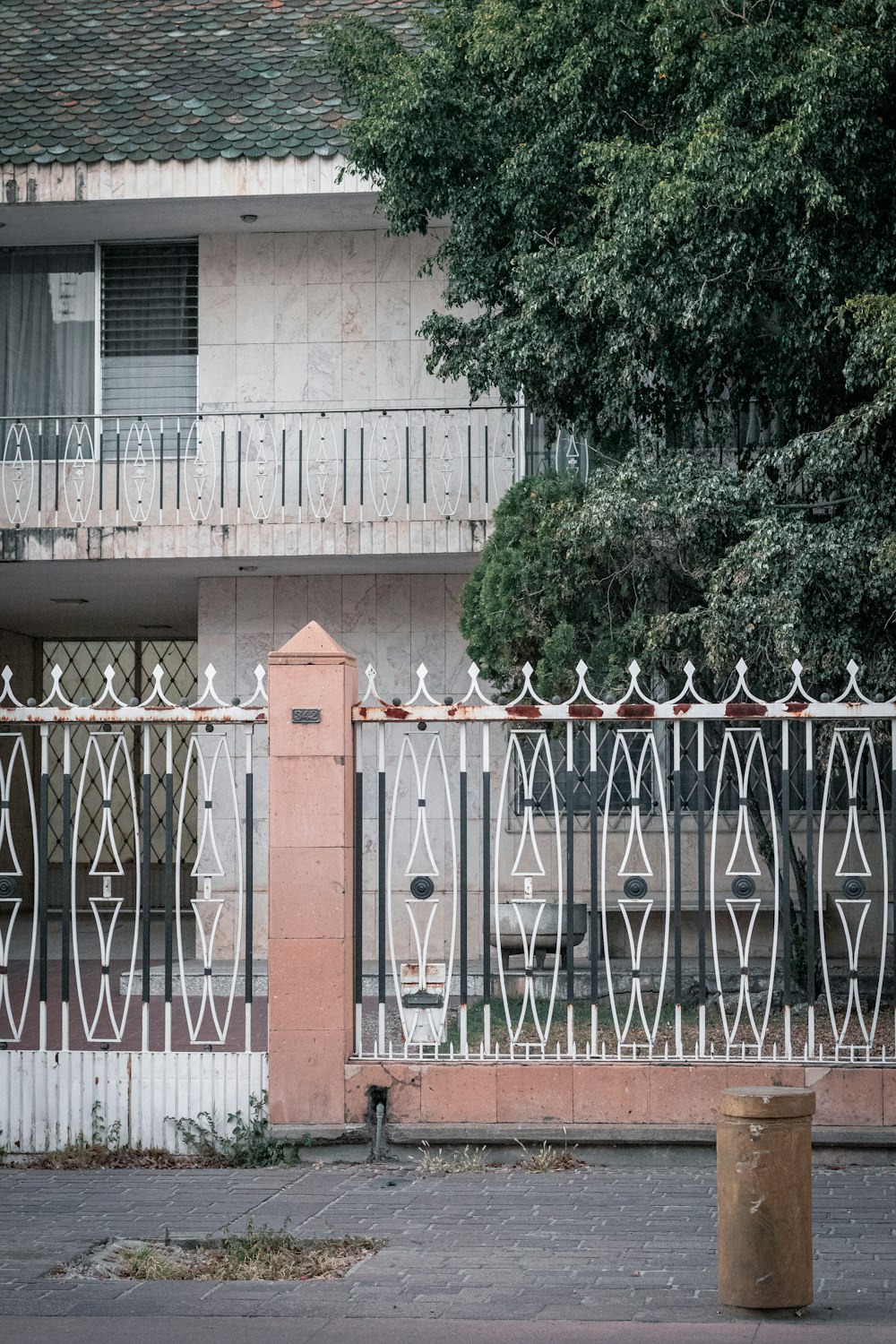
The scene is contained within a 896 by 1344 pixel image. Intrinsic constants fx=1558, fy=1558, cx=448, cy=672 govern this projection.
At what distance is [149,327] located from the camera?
1584 centimetres

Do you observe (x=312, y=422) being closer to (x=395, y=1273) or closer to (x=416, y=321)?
(x=416, y=321)

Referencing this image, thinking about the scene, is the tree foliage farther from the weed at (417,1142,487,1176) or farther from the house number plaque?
the weed at (417,1142,487,1176)

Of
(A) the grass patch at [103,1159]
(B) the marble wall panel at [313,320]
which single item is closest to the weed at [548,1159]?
(A) the grass patch at [103,1159]

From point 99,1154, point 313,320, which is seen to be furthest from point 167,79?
point 99,1154

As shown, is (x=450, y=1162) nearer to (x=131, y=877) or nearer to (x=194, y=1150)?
(x=194, y=1150)

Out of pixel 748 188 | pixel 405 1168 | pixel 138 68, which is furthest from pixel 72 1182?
pixel 138 68

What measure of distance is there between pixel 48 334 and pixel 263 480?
296 centimetres

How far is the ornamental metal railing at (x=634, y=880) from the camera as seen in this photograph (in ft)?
24.7

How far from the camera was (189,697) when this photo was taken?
2044 cm

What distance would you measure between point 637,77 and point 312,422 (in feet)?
19.0

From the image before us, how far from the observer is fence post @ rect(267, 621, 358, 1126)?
7.67m

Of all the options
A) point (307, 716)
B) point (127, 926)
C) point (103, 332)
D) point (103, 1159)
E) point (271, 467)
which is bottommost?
point (103, 1159)

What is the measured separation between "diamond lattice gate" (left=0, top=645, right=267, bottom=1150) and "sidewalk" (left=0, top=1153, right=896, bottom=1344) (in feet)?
1.41

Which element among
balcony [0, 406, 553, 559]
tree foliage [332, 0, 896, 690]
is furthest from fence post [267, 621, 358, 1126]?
balcony [0, 406, 553, 559]
